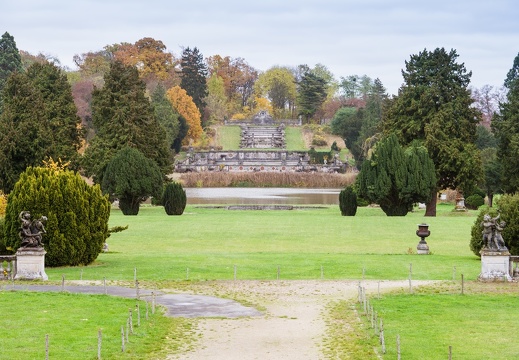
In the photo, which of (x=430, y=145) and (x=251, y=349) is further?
(x=430, y=145)

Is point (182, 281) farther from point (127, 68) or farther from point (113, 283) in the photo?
point (127, 68)

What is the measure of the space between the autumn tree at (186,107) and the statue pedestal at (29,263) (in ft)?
331

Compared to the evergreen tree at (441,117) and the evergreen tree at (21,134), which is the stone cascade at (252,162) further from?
the evergreen tree at (21,134)

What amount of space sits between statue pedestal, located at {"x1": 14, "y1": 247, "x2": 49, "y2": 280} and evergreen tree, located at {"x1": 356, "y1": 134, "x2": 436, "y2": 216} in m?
36.9

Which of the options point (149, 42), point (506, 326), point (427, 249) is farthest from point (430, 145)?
point (149, 42)

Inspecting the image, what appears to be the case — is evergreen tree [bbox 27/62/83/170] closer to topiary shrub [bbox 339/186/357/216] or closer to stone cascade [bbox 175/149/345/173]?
topiary shrub [bbox 339/186/357/216]

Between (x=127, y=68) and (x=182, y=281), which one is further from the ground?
(x=127, y=68)

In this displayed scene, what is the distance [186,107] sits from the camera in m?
131

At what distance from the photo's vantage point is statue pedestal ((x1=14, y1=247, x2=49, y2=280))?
1097 inches

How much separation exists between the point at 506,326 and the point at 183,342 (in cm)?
683

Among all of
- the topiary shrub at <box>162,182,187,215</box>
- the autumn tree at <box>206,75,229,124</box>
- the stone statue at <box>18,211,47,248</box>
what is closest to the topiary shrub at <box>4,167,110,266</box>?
the stone statue at <box>18,211,47,248</box>

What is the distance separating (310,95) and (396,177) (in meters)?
103

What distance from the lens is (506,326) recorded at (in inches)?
803

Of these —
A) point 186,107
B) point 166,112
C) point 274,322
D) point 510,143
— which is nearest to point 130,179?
point 510,143
